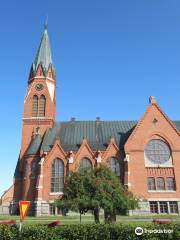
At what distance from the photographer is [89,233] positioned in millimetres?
12984

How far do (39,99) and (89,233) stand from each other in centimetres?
4751

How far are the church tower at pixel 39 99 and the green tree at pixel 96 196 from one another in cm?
3057

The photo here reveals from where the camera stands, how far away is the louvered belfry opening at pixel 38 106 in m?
57.3

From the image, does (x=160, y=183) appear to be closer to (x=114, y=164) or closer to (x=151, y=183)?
(x=151, y=183)

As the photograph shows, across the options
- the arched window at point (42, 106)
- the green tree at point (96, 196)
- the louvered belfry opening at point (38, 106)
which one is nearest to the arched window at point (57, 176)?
the arched window at point (42, 106)

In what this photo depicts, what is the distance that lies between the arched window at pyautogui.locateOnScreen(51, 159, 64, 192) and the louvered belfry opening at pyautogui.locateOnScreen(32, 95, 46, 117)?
12.9 m

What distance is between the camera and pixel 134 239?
12336 mm

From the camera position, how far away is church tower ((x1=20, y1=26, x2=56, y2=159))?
56000 millimetres

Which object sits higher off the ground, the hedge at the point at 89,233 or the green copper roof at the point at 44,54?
the green copper roof at the point at 44,54

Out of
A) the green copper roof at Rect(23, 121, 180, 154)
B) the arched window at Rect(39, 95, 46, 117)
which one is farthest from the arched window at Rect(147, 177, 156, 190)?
the arched window at Rect(39, 95, 46, 117)

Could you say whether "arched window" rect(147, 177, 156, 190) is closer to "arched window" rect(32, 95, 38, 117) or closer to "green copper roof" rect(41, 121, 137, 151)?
"green copper roof" rect(41, 121, 137, 151)

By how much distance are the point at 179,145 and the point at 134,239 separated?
121 ft
